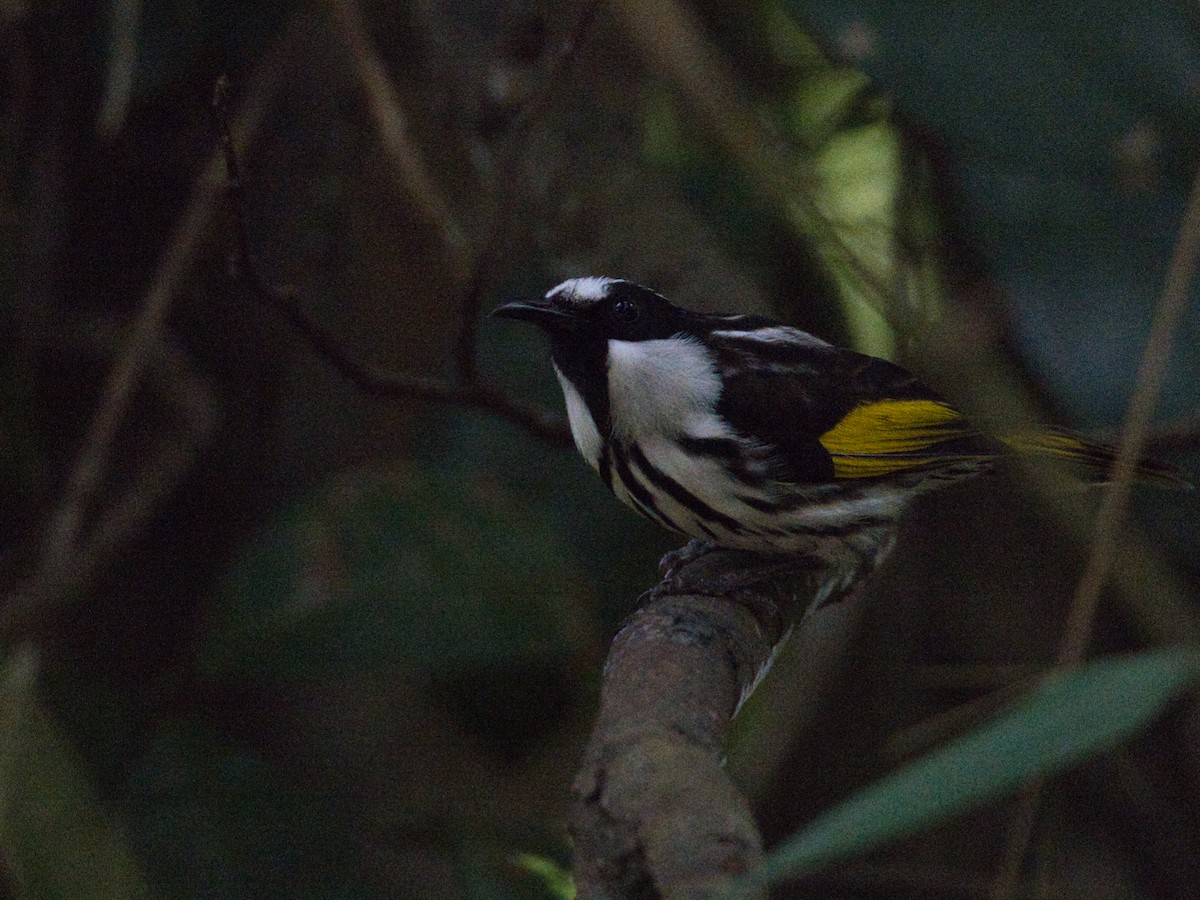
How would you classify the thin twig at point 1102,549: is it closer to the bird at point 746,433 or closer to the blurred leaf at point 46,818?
the bird at point 746,433

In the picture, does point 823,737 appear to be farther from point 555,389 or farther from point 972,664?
point 555,389

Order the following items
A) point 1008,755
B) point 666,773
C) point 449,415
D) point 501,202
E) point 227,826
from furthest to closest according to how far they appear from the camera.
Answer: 1. point 449,415
2. point 227,826
3. point 501,202
4. point 666,773
5. point 1008,755

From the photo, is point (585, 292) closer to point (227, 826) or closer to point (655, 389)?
point (655, 389)

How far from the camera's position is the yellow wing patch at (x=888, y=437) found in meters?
2.51

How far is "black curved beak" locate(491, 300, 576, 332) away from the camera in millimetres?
2344

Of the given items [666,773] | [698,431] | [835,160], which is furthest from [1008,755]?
[835,160]

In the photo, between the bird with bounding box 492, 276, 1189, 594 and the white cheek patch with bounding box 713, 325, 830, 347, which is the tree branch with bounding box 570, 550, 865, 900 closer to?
the bird with bounding box 492, 276, 1189, 594

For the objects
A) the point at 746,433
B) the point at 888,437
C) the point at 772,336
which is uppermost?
the point at 772,336

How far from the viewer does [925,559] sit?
358cm

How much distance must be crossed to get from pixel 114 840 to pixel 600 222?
158 centimetres

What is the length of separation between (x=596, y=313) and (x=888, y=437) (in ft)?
1.95

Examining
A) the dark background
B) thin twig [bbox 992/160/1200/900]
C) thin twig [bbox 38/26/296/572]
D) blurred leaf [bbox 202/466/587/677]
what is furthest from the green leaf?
thin twig [bbox 38/26/296/572]

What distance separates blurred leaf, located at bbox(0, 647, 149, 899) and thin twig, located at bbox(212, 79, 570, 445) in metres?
0.90

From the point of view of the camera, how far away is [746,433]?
243 centimetres
